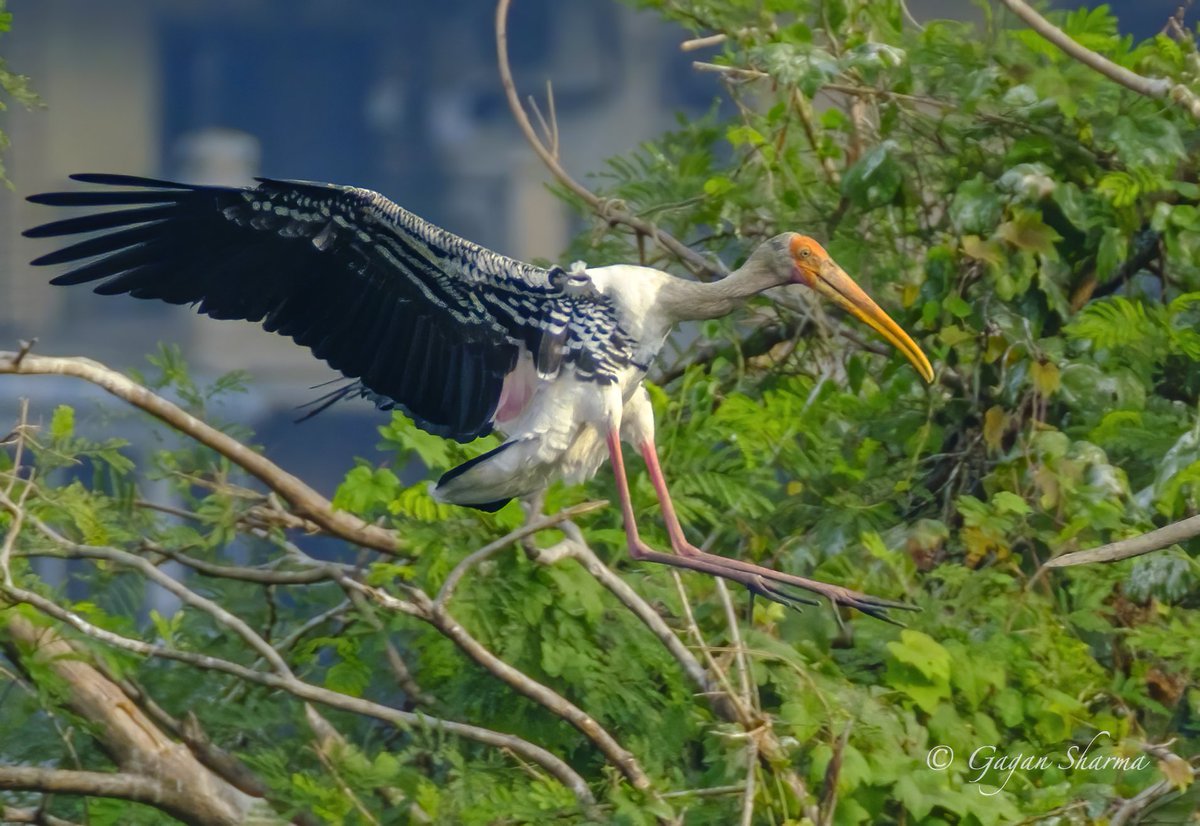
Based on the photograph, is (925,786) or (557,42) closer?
(925,786)

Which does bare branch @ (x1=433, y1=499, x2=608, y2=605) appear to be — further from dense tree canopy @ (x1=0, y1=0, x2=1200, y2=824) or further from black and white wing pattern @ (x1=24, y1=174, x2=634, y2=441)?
black and white wing pattern @ (x1=24, y1=174, x2=634, y2=441)

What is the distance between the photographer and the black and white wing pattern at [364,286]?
8.05 ft

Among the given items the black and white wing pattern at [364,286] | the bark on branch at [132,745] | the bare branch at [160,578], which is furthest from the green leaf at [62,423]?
the black and white wing pattern at [364,286]

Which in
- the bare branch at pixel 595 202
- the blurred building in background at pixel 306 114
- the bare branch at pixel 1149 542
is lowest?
the blurred building in background at pixel 306 114

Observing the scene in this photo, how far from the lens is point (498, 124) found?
11.3 meters

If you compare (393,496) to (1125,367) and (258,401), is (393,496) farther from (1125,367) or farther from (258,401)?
(258,401)

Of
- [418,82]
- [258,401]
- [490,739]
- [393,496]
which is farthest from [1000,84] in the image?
[418,82]

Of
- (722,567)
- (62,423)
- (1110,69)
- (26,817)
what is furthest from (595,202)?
(26,817)

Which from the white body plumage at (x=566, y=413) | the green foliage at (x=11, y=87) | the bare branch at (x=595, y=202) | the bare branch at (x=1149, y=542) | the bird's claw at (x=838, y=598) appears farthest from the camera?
the bare branch at (x=595, y=202)

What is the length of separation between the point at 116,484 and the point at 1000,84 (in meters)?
1.74

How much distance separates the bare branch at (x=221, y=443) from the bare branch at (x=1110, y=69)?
133cm

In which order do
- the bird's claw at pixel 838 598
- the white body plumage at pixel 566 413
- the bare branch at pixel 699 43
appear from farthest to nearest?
the bare branch at pixel 699 43, the white body plumage at pixel 566 413, the bird's claw at pixel 838 598

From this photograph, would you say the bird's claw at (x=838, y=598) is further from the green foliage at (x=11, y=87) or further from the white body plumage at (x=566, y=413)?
the green foliage at (x=11, y=87)

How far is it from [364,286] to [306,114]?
9.39m
